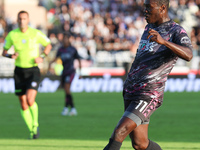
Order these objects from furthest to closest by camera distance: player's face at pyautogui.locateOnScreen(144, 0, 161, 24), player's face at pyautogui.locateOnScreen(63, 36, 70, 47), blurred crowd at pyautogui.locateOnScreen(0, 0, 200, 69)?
blurred crowd at pyautogui.locateOnScreen(0, 0, 200, 69) < player's face at pyautogui.locateOnScreen(63, 36, 70, 47) < player's face at pyautogui.locateOnScreen(144, 0, 161, 24)

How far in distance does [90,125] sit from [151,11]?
636cm

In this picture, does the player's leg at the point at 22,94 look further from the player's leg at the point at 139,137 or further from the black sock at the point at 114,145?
the black sock at the point at 114,145

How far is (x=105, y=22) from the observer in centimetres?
2925

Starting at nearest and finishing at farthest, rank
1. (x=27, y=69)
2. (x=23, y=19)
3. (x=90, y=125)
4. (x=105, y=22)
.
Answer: (x=23, y=19) < (x=27, y=69) < (x=90, y=125) < (x=105, y=22)

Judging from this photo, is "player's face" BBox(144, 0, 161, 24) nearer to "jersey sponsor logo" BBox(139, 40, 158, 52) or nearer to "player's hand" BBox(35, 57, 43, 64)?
"jersey sponsor logo" BBox(139, 40, 158, 52)

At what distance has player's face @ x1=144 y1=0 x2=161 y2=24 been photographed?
5512 millimetres

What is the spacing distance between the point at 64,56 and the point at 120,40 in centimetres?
1292

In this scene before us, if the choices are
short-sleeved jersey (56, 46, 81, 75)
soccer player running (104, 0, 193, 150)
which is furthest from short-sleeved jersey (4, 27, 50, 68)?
short-sleeved jersey (56, 46, 81, 75)

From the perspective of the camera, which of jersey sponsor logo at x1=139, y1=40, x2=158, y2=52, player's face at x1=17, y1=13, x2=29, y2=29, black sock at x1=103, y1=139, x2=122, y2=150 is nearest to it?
black sock at x1=103, y1=139, x2=122, y2=150

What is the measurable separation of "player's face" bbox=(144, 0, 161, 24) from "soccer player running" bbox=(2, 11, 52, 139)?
421cm

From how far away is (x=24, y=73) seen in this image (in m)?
9.62

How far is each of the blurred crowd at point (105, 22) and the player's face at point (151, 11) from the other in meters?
19.2

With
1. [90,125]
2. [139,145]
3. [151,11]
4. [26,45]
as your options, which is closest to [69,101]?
[90,125]

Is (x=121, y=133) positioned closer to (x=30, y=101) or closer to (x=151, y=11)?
(x=151, y=11)
